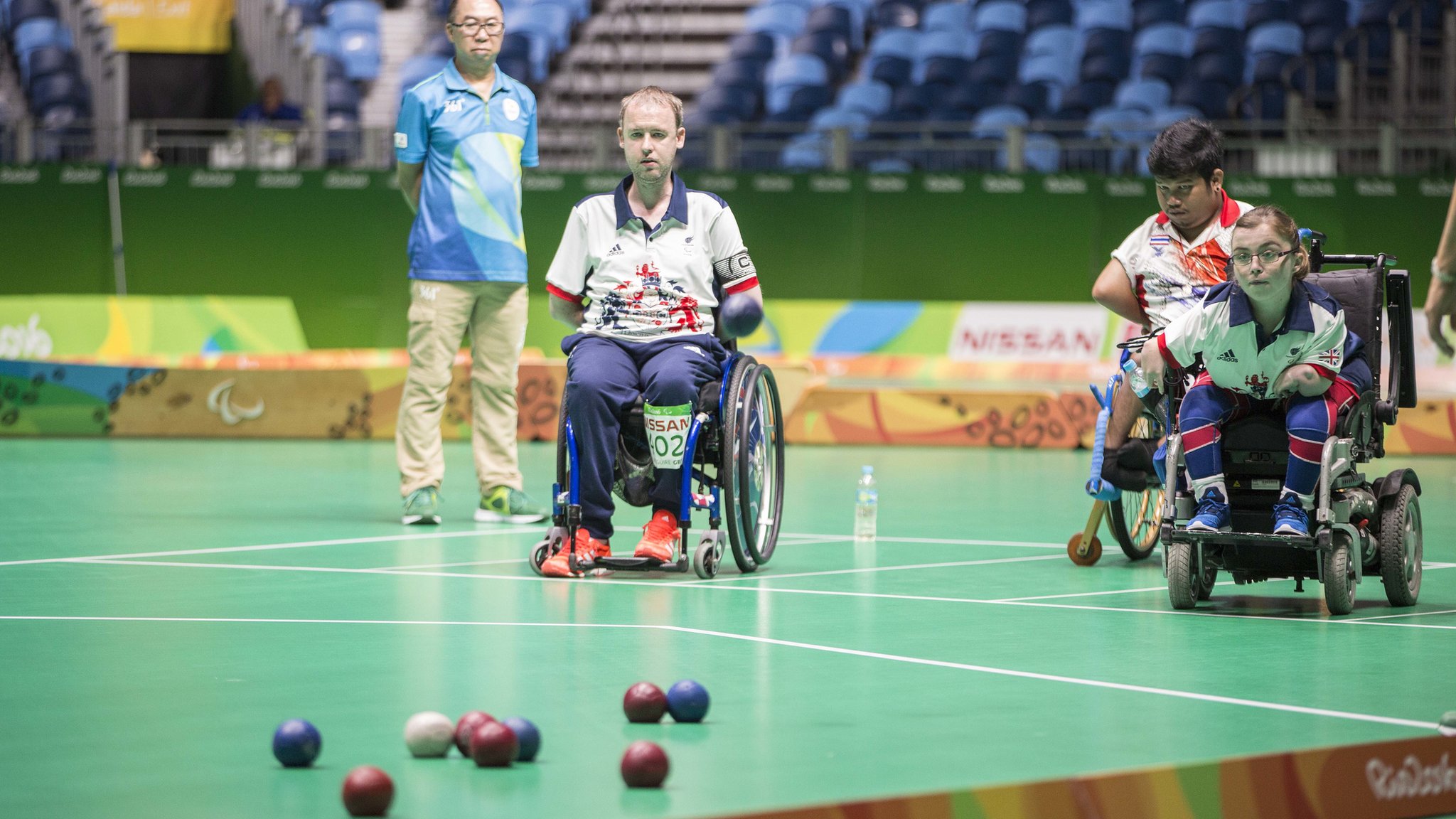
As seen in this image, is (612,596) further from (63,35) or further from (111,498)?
(63,35)

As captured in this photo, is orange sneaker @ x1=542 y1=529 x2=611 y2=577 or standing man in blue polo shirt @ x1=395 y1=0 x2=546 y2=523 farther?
standing man in blue polo shirt @ x1=395 y1=0 x2=546 y2=523

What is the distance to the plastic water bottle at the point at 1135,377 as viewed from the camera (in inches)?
222

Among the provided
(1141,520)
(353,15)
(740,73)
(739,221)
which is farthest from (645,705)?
(353,15)

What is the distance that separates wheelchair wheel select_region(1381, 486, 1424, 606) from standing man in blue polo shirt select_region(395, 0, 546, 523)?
3670 millimetres

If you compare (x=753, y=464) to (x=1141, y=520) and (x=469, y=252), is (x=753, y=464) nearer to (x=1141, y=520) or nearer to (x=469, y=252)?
(x=1141, y=520)

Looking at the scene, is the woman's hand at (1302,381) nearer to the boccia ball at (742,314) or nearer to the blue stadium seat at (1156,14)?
the boccia ball at (742,314)

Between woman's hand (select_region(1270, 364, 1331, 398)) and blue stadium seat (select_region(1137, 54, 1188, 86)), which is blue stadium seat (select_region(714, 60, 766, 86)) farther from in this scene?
woman's hand (select_region(1270, 364, 1331, 398))

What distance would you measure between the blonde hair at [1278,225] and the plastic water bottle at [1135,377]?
22.2 inches

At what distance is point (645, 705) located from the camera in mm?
3633

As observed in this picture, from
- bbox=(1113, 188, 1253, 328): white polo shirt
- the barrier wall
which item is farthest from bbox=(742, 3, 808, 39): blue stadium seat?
bbox=(1113, 188, 1253, 328): white polo shirt

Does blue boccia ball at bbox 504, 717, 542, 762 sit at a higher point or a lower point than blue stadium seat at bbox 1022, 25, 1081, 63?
lower

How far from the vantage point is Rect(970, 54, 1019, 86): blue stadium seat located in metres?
16.8

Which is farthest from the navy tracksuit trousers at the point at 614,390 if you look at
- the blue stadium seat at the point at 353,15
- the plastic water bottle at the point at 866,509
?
the blue stadium seat at the point at 353,15

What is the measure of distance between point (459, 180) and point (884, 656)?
3.74 metres
